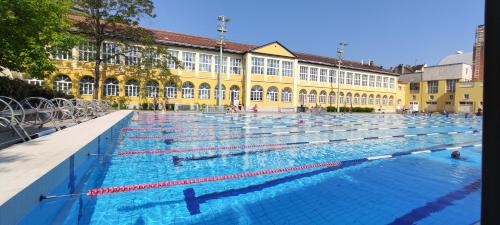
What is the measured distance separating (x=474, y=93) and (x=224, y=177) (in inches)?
2277

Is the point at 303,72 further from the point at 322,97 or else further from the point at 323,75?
the point at 322,97

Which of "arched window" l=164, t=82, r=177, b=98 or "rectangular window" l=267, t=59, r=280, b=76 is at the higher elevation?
"rectangular window" l=267, t=59, r=280, b=76

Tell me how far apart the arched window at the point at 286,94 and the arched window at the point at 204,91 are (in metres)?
11.2

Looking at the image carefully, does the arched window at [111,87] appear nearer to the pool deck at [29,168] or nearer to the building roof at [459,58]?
the pool deck at [29,168]

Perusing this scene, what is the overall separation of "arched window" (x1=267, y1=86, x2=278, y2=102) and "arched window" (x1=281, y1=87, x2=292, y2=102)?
3.57 feet

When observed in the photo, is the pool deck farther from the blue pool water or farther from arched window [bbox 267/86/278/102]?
arched window [bbox 267/86/278/102]

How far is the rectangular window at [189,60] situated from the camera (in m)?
35.5

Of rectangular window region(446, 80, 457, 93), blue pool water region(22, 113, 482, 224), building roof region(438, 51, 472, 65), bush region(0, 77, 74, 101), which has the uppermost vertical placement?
building roof region(438, 51, 472, 65)

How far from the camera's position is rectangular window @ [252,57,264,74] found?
3916 centimetres

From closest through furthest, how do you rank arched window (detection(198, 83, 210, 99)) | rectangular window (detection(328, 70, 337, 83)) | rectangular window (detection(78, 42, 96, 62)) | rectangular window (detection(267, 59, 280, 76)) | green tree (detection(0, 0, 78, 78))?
green tree (detection(0, 0, 78, 78)), rectangular window (detection(78, 42, 96, 62)), arched window (detection(198, 83, 210, 99)), rectangular window (detection(267, 59, 280, 76)), rectangular window (detection(328, 70, 337, 83))

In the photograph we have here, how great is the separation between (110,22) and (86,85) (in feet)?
25.8

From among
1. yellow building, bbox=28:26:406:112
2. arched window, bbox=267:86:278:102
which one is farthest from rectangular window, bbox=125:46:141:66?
arched window, bbox=267:86:278:102

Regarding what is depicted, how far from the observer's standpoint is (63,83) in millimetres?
29375

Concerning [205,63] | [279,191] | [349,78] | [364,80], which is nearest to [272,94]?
[205,63]
